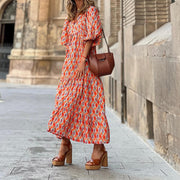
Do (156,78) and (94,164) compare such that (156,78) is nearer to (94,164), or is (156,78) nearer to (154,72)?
(154,72)

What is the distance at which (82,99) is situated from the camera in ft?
7.44

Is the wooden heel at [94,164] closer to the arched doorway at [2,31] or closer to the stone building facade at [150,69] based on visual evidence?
the stone building facade at [150,69]

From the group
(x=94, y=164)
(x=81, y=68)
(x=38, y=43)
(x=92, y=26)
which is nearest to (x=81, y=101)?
(x=81, y=68)

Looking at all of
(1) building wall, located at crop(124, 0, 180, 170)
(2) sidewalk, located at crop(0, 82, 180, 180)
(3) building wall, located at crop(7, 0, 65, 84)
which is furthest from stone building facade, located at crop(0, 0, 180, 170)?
(3) building wall, located at crop(7, 0, 65, 84)

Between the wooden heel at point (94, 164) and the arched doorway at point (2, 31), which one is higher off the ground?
the arched doorway at point (2, 31)

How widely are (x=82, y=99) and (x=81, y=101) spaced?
0.02 metres

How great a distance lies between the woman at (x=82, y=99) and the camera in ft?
7.29

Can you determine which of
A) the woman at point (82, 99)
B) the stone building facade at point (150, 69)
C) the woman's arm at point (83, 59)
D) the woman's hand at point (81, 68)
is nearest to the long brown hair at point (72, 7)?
the woman at point (82, 99)

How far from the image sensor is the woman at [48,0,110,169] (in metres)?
2.22

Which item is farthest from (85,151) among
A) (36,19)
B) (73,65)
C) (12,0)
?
(12,0)

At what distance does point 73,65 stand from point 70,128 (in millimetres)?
648

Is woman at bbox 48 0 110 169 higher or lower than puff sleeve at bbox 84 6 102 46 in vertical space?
lower

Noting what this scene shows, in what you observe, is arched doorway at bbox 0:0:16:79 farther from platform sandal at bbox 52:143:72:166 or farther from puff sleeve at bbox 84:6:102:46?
puff sleeve at bbox 84:6:102:46

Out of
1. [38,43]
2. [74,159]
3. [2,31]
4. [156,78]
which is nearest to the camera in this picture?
[74,159]
